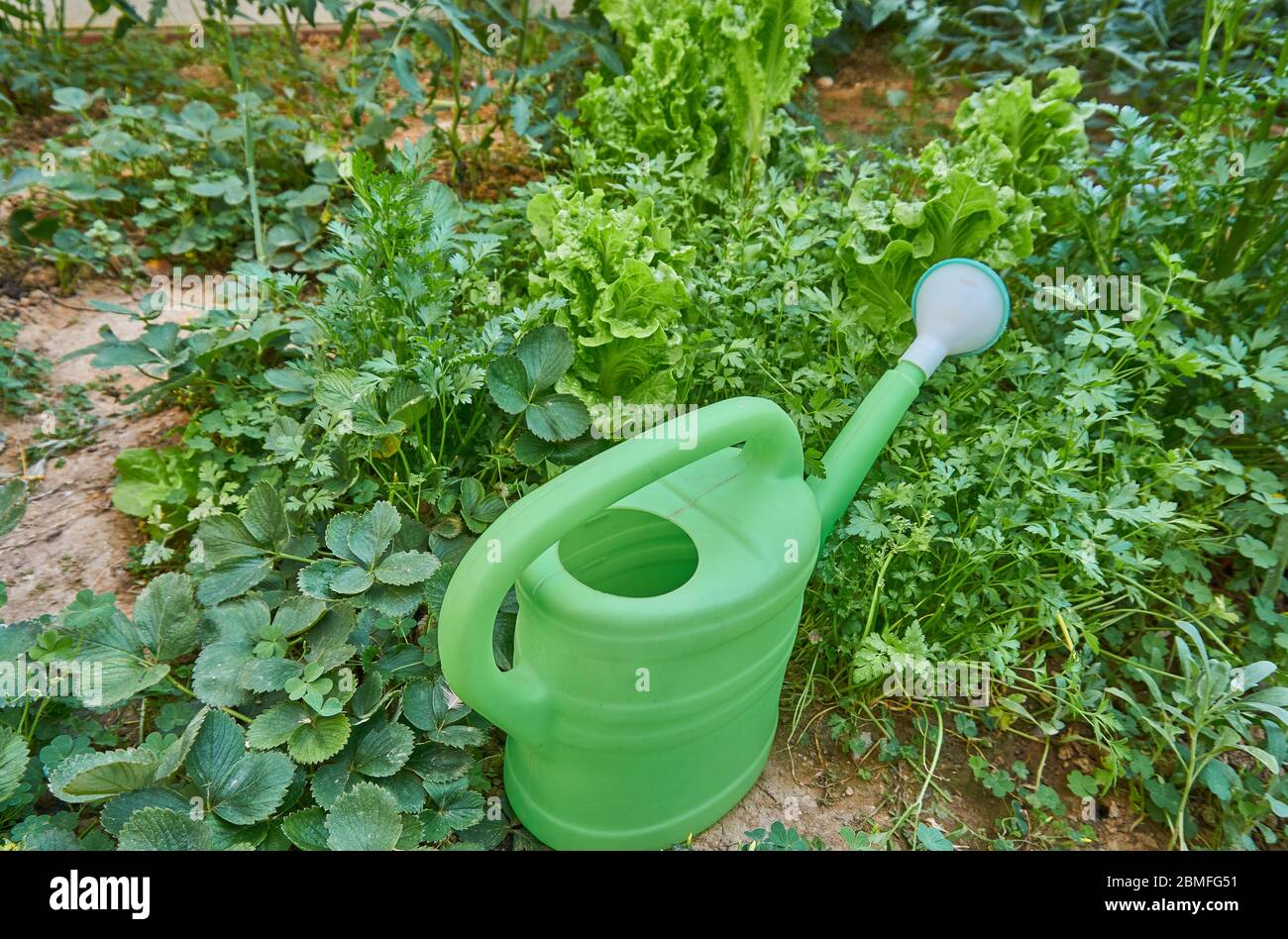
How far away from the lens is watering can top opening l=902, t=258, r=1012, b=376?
143 centimetres

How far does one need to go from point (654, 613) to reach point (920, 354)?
2.47 feet

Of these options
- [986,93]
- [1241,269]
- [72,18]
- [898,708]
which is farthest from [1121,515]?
[72,18]

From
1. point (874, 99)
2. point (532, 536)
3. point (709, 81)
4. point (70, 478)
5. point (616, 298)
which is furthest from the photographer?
point (874, 99)

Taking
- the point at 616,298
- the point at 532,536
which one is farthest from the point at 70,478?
the point at 532,536

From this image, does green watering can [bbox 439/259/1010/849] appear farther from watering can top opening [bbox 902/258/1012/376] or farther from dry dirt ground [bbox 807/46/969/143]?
dry dirt ground [bbox 807/46/969/143]

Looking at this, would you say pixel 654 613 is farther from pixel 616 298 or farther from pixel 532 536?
pixel 616 298

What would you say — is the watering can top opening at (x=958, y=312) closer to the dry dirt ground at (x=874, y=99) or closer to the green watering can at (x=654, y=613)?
the green watering can at (x=654, y=613)

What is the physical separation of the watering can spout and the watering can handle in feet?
0.87

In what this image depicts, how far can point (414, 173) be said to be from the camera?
155 centimetres

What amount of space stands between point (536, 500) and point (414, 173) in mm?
913

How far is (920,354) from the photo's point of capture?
1429mm

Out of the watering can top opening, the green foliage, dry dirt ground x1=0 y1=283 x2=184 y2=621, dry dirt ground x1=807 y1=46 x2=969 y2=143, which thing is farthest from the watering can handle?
dry dirt ground x1=807 y1=46 x2=969 y2=143

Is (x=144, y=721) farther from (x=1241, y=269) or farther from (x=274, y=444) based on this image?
(x=1241, y=269)

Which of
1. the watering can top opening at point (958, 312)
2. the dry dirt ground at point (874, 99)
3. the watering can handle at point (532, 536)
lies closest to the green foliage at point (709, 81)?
the dry dirt ground at point (874, 99)
